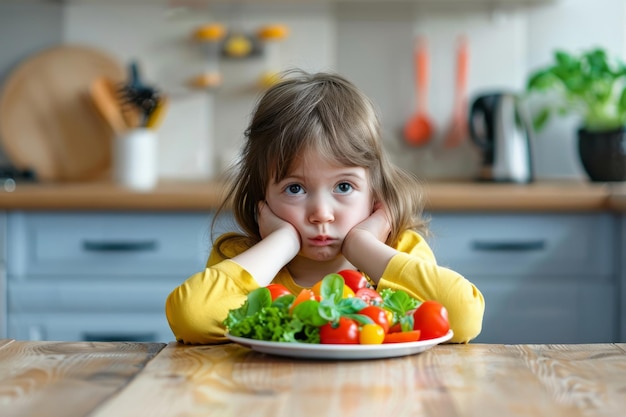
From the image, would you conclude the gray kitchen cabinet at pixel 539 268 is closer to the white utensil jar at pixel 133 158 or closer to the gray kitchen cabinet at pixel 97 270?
the gray kitchen cabinet at pixel 97 270

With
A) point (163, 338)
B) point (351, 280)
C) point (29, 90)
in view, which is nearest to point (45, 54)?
point (29, 90)

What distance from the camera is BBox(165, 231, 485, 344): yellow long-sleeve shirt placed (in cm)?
122

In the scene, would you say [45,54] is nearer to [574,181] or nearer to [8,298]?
[8,298]

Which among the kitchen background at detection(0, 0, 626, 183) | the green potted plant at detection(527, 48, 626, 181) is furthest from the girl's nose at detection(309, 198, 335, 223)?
the kitchen background at detection(0, 0, 626, 183)

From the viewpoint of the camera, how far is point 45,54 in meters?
3.14

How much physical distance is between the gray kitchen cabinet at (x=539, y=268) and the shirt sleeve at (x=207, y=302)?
133 centimetres

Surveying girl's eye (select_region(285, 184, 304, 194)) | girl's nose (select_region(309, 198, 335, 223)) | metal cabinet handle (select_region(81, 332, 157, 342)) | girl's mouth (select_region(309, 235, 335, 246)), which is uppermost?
girl's eye (select_region(285, 184, 304, 194))

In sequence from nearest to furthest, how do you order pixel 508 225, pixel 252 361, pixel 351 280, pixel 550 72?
pixel 252 361, pixel 351 280, pixel 508 225, pixel 550 72

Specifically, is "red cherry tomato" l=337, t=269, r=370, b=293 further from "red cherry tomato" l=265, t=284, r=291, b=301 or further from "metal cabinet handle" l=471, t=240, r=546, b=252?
"metal cabinet handle" l=471, t=240, r=546, b=252

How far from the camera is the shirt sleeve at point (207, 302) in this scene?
47.7 inches

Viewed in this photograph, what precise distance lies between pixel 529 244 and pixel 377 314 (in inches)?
65.0

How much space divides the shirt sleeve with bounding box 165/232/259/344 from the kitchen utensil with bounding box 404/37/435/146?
193cm

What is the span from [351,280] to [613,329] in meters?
1.64

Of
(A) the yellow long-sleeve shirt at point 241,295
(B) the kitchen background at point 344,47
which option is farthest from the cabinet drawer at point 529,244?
(A) the yellow long-sleeve shirt at point 241,295
